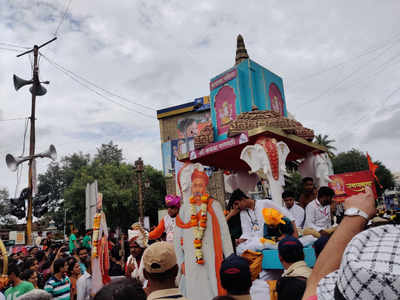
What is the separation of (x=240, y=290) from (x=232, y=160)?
6.63 m

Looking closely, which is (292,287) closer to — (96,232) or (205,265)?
(205,265)

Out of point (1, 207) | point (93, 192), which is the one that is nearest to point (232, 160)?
point (93, 192)

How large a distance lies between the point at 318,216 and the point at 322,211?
0.42 feet

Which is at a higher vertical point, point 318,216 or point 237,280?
point 318,216

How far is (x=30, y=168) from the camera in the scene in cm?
1323

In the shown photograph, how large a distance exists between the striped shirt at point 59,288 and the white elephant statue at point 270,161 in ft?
13.3

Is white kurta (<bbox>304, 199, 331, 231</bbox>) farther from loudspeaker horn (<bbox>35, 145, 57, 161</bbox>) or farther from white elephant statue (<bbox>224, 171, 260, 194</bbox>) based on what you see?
loudspeaker horn (<bbox>35, 145, 57, 161</bbox>)

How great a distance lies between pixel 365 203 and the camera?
129 cm

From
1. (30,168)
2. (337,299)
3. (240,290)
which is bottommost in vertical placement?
(240,290)

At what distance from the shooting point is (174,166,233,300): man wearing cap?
513 centimetres

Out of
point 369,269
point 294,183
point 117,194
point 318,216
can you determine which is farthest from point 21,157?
point 294,183

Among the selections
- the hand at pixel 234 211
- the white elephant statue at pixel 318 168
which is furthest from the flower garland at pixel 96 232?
the white elephant statue at pixel 318 168

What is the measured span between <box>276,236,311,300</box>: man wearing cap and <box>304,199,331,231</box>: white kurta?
3.31m

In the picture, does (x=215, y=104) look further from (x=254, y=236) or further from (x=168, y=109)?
(x=168, y=109)
